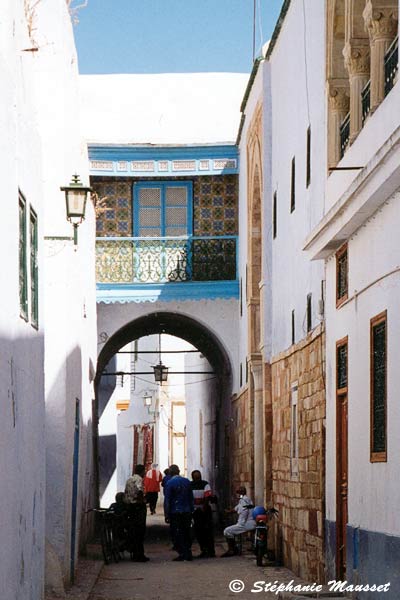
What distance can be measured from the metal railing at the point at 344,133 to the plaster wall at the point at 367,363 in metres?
1.17

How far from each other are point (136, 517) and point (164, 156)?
7.93m

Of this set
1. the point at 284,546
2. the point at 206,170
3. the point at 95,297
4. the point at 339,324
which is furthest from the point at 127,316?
the point at 339,324

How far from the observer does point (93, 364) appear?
22.9m

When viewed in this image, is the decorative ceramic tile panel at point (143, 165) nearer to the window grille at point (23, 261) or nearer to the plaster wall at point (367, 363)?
the plaster wall at point (367, 363)

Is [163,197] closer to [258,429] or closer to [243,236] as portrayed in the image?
[243,236]

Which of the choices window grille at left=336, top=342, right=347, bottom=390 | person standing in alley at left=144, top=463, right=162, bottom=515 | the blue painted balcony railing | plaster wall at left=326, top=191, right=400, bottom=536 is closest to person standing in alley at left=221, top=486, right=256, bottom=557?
plaster wall at left=326, top=191, right=400, bottom=536

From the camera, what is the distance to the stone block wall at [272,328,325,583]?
1442 centimetres

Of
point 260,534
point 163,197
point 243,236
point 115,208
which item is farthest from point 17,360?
point 163,197

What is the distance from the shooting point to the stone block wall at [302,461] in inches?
568

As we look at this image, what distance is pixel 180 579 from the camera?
1666cm

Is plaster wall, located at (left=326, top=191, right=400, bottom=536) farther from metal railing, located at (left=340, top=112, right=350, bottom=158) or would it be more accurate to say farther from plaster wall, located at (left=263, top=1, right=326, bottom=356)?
plaster wall, located at (left=263, top=1, right=326, bottom=356)

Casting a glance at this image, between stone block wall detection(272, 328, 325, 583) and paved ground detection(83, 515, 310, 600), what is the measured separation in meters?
0.49

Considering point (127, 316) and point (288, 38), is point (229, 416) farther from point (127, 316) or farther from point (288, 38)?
point (288, 38)

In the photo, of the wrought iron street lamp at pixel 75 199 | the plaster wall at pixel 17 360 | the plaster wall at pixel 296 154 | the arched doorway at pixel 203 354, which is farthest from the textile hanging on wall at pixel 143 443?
the plaster wall at pixel 17 360
